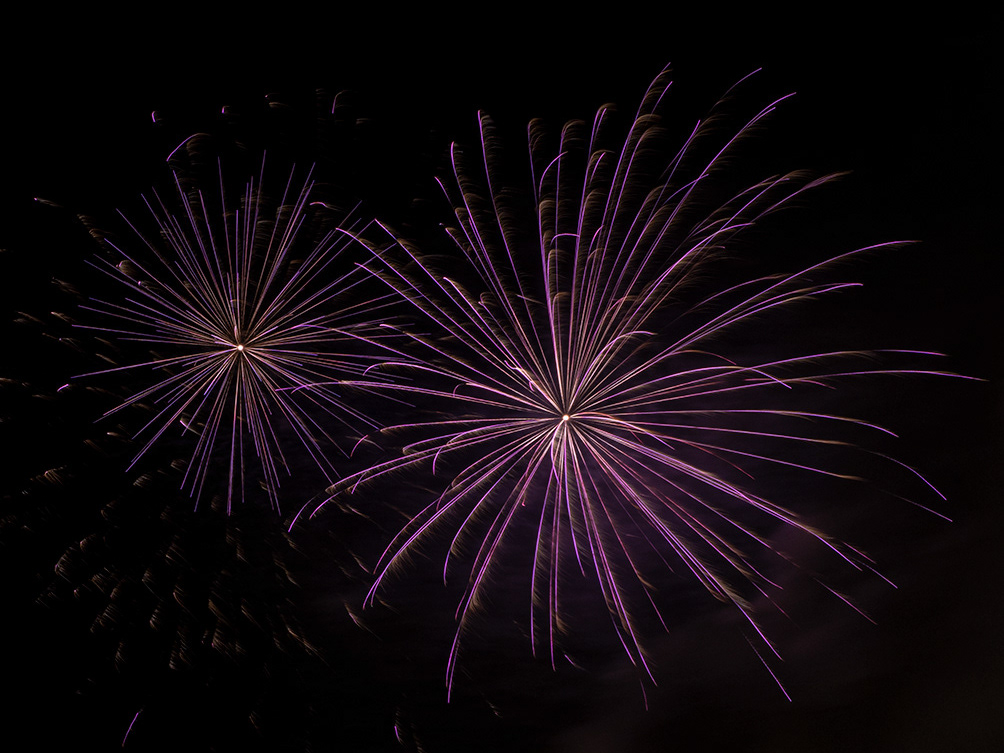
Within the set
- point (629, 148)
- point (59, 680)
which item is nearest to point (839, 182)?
point (629, 148)

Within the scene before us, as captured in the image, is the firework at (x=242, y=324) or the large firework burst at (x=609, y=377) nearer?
the large firework burst at (x=609, y=377)

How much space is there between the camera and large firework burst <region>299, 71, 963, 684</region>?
457 centimetres

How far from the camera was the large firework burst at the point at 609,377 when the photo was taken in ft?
15.0

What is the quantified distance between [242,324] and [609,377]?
123 inches

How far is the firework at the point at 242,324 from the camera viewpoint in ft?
15.4

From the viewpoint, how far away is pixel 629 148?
4.79 meters

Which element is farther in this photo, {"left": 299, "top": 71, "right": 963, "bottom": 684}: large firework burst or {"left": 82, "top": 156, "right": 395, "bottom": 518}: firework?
{"left": 82, "top": 156, "right": 395, "bottom": 518}: firework

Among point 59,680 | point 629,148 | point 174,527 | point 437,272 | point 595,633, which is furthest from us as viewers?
point 59,680

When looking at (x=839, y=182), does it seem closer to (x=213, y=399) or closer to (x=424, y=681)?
(x=213, y=399)

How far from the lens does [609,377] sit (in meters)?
4.55

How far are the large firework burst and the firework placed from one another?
1.96 feet

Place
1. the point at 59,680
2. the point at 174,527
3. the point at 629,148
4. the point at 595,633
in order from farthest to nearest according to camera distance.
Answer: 1. the point at 59,680
2. the point at 595,633
3. the point at 174,527
4. the point at 629,148

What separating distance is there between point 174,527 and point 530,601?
3947 millimetres

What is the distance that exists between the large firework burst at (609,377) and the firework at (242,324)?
1.96ft
